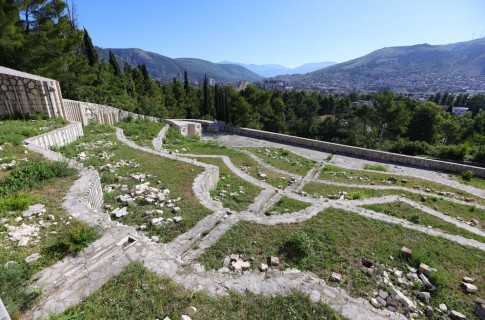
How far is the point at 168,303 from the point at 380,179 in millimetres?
13141

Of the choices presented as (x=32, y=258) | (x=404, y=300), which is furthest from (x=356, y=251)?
(x=32, y=258)

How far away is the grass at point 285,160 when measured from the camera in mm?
14773

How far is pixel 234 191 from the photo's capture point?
10.3 m

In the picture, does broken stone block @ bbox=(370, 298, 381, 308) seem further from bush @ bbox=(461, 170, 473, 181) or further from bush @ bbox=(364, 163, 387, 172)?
bush @ bbox=(461, 170, 473, 181)

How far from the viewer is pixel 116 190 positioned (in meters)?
8.26

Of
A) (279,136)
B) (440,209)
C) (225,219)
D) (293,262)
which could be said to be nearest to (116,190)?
(225,219)

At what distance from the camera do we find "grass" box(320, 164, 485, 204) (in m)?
Result: 12.3

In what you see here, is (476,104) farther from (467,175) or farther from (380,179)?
(380,179)

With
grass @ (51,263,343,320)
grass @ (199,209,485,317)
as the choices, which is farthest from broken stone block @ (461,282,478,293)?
grass @ (51,263,343,320)

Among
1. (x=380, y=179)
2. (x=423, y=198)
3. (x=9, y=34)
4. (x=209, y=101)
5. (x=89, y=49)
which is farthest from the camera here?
(x=209, y=101)

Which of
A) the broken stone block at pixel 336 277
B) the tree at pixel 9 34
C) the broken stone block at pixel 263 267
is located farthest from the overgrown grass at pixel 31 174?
the tree at pixel 9 34

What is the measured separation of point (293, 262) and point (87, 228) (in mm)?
4594

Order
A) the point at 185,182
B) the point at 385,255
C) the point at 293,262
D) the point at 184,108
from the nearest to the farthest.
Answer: the point at 293,262 < the point at 385,255 < the point at 185,182 < the point at 184,108

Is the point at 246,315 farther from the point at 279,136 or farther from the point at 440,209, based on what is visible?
the point at 279,136
